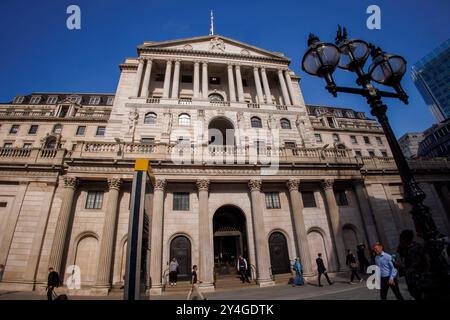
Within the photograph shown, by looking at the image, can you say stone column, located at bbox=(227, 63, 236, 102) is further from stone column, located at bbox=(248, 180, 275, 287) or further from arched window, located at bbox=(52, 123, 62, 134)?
arched window, located at bbox=(52, 123, 62, 134)

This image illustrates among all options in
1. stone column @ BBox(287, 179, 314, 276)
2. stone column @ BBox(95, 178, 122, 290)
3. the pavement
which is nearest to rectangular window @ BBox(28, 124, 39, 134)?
stone column @ BBox(95, 178, 122, 290)

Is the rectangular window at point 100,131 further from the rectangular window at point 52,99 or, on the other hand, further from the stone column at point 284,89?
the stone column at point 284,89

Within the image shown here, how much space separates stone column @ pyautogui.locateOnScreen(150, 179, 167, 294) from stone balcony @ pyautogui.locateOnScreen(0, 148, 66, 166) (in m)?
8.18

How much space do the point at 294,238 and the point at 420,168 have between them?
15961mm

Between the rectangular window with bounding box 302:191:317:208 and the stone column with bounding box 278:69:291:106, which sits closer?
the rectangular window with bounding box 302:191:317:208

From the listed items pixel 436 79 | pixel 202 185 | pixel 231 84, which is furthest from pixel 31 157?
pixel 436 79

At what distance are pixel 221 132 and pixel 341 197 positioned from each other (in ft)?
45.4

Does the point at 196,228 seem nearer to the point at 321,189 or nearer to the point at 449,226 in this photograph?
the point at 321,189

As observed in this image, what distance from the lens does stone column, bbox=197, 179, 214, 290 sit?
13806 mm

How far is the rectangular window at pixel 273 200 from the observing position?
709 inches

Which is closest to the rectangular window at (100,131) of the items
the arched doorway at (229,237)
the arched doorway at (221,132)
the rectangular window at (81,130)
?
the rectangular window at (81,130)

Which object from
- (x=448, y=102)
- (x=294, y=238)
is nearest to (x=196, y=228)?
(x=294, y=238)

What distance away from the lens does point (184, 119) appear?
2297 cm
